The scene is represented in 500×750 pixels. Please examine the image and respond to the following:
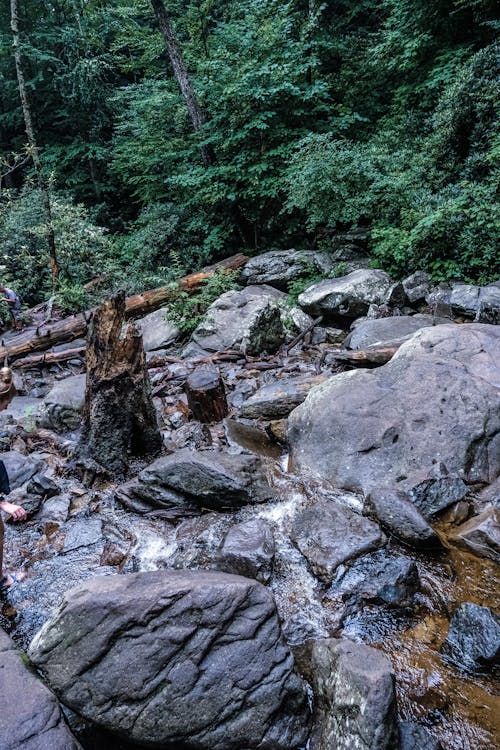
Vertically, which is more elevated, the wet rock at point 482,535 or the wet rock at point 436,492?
the wet rock at point 436,492

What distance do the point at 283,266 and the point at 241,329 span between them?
3.56 metres

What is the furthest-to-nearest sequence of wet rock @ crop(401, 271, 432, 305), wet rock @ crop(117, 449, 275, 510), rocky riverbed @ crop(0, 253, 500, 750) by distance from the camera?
wet rock @ crop(401, 271, 432, 305) < wet rock @ crop(117, 449, 275, 510) < rocky riverbed @ crop(0, 253, 500, 750)

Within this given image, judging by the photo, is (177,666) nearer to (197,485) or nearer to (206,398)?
(197,485)

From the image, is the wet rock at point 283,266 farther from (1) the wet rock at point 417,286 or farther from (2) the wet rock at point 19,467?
(2) the wet rock at point 19,467

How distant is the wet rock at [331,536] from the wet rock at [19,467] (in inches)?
122

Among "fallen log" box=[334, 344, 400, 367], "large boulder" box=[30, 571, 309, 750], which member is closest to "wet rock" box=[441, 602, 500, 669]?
"large boulder" box=[30, 571, 309, 750]

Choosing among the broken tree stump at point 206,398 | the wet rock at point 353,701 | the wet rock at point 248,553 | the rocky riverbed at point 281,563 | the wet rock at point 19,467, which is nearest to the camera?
the wet rock at point 353,701

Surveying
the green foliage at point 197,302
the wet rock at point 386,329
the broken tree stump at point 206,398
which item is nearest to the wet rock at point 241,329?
the green foliage at point 197,302

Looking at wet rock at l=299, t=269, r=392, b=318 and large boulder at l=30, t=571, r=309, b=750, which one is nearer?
large boulder at l=30, t=571, r=309, b=750

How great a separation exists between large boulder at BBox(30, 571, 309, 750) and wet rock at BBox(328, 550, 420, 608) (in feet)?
2.91

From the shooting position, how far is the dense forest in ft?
30.3

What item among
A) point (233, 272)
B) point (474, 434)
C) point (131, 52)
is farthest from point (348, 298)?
point (131, 52)

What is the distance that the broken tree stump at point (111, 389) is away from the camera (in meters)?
4.67

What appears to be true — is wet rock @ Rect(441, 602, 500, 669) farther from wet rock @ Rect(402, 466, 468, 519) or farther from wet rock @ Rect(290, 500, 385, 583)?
wet rock @ Rect(402, 466, 468, 519)
